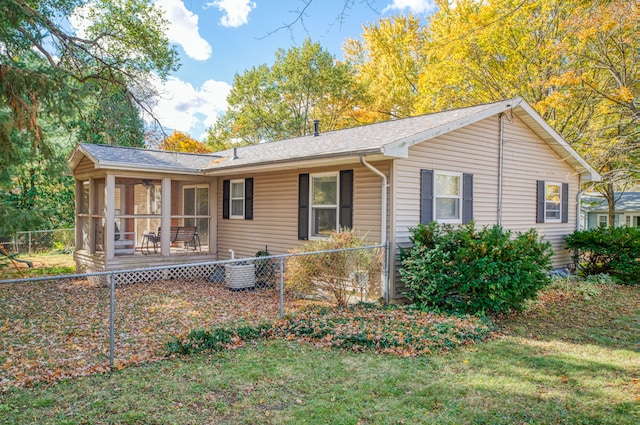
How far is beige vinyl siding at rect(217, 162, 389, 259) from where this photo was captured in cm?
838

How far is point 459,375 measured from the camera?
4.66m

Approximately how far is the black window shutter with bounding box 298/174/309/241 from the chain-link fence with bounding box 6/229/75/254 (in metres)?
12.3

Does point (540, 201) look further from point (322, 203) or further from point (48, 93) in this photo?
point (48, 93)

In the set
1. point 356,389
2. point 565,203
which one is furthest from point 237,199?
point 565,203

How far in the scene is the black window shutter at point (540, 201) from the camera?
11.5 meters

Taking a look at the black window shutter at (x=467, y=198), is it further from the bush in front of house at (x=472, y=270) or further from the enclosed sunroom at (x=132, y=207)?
the enclosed sunroom at (x=132, y=207)

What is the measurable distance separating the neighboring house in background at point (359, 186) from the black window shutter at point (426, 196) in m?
0.03

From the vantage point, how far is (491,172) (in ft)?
33.4

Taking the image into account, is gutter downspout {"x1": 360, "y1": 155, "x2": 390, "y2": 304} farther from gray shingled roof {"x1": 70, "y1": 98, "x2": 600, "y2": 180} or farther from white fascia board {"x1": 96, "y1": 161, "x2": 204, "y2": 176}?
white fascia board {"x1": 96, "y1": 161, "x2": 204, "y2": 176}

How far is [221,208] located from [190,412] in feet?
29.3

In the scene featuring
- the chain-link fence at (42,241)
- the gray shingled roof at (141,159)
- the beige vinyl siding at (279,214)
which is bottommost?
the chain-link fence at (42,241)

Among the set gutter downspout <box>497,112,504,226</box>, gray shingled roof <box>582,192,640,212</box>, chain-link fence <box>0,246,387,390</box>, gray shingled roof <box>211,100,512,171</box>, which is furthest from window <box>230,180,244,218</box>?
gray shingled roof <box>582,192,640,212</box>

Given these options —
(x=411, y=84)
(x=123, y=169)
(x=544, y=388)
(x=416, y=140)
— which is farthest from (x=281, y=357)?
(x=411, y=84)

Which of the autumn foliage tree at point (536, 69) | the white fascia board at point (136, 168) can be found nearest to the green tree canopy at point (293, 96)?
the autumn foliage tree at point (536, 69)
